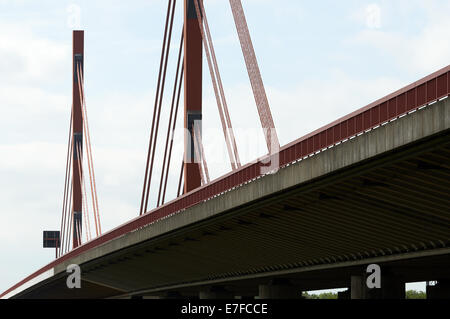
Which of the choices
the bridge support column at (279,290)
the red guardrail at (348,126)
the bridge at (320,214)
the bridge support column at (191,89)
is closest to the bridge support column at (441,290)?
A: the bridge at (320,214)

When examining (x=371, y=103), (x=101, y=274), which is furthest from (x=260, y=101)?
(x=101, y=274)

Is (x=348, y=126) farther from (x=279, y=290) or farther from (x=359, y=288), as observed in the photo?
(x=279, y=290)

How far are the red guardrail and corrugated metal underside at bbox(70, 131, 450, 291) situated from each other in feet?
3.13

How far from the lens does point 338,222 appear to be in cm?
3853

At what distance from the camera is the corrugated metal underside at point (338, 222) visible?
2975cm

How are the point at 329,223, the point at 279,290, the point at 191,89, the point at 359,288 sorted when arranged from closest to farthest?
the point at 329,223, the point at 359,288, the point at 279,290, the point at 191,89

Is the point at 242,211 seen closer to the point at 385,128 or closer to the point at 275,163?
the point at 275,163

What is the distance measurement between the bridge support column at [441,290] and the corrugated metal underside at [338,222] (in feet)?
29.4

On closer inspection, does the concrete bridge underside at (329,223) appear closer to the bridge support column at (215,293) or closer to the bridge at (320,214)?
the bridge at (320,214)

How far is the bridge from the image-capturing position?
27.6 metres

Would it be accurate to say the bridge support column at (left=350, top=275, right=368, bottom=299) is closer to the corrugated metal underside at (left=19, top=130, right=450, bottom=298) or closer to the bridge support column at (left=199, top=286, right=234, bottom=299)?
the corrugated metal underside at (left=19, top=130, right=450, bottom=298)

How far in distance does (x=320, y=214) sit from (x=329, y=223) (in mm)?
1095

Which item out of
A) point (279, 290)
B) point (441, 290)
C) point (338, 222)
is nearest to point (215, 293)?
point (279, 290)
